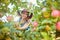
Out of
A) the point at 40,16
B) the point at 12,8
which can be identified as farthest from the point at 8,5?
the point at 40,16

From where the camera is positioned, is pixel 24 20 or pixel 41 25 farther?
pixel 24 20

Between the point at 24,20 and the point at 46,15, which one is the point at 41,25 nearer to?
the point at 46,15

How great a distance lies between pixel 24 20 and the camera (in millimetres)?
1102

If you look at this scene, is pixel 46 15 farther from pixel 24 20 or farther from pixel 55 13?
pixel 24 20

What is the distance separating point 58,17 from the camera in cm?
83

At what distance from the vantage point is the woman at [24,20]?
1.08 m

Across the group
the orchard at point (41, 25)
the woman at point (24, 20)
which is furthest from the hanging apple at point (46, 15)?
the woman at point (24, 20)

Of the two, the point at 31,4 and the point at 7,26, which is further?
the point at 31,4

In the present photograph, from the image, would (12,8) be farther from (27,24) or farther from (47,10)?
(47,10)

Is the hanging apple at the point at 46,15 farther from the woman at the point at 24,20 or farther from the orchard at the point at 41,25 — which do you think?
the woman at the point at 24,20

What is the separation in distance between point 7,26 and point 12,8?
0.22 meters

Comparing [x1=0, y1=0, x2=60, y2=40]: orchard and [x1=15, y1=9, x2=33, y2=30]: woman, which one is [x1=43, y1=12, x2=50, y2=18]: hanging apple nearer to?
[x1=0, y1=0, x2=60, y2=40]: orchard

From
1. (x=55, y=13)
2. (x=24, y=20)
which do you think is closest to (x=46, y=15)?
(x=55, y=13)

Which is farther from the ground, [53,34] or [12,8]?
[12,8]
